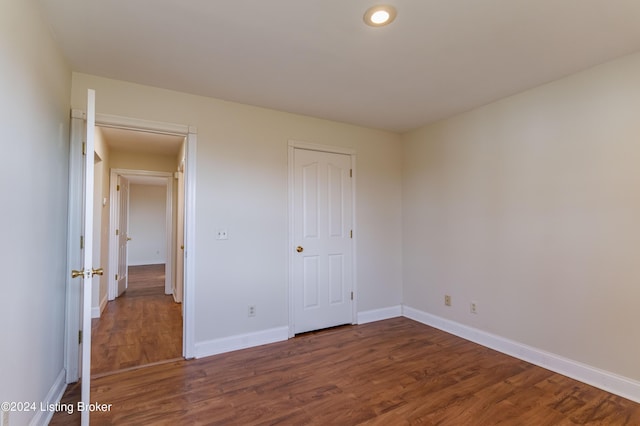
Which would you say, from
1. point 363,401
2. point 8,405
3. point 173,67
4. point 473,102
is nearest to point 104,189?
point 173,67

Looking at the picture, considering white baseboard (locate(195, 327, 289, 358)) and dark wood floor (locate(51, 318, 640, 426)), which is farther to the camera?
white baseboard (locate(195, 327, 289, 358))

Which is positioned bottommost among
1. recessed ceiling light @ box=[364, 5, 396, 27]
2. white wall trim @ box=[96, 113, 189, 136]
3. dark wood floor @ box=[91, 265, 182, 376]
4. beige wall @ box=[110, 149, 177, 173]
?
dark wood floor @ box=[91, 265, 182, 376]

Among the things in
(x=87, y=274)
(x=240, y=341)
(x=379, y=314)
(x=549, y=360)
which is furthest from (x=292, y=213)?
(x=549, y=360)

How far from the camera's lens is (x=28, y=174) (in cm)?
159

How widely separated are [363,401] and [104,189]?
4.40 metres

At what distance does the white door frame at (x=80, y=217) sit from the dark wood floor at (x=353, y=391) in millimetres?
239

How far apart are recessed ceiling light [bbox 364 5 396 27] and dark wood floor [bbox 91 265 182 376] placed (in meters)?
3.12

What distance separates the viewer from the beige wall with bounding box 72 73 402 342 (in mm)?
2732

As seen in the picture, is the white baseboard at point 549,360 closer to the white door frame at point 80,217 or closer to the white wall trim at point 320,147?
the white wall trim at point 320,147

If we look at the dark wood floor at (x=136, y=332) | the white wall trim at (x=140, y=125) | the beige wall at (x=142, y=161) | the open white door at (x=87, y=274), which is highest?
the beige wall at (x=142, y=161)

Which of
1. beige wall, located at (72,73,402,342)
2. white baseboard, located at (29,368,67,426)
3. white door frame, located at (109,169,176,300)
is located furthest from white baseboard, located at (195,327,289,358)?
white door frame, located at (109,169,176,300)

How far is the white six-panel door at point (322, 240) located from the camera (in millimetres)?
3420

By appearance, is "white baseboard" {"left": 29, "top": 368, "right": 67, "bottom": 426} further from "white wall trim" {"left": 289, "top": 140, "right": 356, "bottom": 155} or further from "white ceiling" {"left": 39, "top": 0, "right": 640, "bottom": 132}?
"white wall trim" {"left": 289, "top": 140, "right": 356, "bottom": 155}

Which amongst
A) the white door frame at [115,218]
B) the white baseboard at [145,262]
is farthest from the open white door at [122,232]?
the white baseboard at [145,262]
